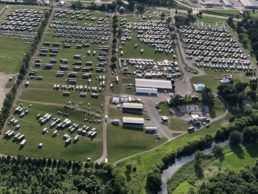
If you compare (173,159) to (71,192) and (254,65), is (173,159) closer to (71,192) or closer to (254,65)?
(71,192)

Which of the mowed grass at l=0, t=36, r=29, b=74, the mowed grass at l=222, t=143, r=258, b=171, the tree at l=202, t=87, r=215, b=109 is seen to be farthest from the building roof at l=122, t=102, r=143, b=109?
the mowed grass at l=0, t=36, r=29, b=74

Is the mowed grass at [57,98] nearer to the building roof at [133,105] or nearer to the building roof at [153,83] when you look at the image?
the building roof at [133,105]

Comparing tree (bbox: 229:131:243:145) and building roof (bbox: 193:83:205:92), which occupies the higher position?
building roof (bbox: 193:83:205:92)

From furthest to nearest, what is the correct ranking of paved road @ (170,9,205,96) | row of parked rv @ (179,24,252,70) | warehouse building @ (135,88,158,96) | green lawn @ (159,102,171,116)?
row of parked rv @ (179,24,252,70)
paved road @ (170,9,205,96)
warehouse building @ (135,88,158,96)
green lawn @ (159,102,171,116)

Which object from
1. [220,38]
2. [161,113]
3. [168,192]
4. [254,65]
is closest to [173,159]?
[168,192]

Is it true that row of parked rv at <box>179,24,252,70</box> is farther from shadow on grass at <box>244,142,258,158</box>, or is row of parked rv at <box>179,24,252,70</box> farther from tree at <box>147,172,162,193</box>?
→ tree at <box>147,172,162,193</box>

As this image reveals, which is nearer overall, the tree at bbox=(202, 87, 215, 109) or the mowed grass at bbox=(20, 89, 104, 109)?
the mowed grass at bbox=(20, 89, 104, 109)
